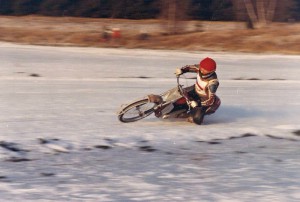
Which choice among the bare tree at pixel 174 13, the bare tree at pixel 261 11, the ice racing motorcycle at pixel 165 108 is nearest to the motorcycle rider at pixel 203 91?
the ice racing motorcycle at pixel 165 108

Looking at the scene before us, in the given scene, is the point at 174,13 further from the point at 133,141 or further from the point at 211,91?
the point at 133,141

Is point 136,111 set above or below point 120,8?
below

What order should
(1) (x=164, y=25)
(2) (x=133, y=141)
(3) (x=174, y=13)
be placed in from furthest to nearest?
(3) (x=174, y=13) < (1) (x=164, y=25) < (2) (x=133, y=141)

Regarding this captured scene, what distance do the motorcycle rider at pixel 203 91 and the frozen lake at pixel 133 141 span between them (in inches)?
10.8

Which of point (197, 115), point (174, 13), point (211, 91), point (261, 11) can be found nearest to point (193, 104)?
point (197, 115)

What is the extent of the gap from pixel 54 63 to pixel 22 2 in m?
26.6

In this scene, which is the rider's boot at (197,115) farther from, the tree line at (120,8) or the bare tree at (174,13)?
the tree line at (120,8)

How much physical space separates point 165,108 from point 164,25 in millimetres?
22516

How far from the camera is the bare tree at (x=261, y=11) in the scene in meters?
35.8

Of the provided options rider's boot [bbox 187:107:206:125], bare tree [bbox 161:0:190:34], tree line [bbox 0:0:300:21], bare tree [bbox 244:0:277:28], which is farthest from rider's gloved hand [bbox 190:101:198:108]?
tree line [bbox 0:0:300:21]

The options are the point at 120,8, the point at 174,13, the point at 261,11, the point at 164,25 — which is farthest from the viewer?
the point at 120,8

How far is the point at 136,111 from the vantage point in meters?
11.0

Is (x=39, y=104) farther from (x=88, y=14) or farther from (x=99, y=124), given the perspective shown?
(x=88, y=14)

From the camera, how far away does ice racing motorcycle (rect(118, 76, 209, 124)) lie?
1084 cm
